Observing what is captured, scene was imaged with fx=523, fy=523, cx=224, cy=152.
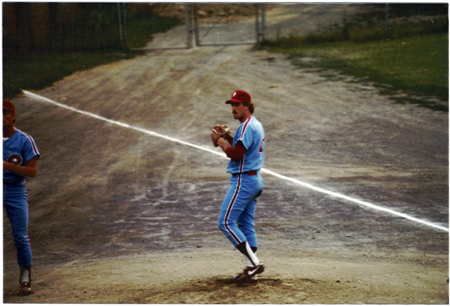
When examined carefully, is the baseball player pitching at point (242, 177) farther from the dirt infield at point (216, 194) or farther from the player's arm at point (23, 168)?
the player's arm at point (23, 168)

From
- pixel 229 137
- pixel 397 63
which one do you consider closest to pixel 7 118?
pixel 229 137

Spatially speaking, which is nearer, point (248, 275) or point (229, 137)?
point (248, 275)

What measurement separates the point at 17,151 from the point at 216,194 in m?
5.27

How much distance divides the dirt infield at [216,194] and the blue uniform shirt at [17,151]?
1.37 metres

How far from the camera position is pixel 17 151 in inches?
222

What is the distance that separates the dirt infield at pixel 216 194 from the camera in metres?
6.08

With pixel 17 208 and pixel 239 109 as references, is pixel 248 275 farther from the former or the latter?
pixel 17 208

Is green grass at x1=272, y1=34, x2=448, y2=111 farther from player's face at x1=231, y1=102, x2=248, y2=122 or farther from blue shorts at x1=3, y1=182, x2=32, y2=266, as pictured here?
blue shorts at x1=3, y1=182, x2=32, y2=266

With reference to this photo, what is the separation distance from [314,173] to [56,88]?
10949 millimetres

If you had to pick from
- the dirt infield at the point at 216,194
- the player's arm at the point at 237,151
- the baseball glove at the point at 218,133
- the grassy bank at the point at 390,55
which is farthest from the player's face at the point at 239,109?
the grassy bank at the point at 390,55

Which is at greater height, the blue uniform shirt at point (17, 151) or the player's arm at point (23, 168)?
the blue uniform shirt at point (17, 151)

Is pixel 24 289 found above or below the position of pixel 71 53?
below

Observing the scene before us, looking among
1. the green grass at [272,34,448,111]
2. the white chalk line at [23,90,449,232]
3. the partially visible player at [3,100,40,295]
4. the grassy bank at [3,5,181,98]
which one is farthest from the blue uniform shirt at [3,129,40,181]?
the green grass at [272,34,448,111]

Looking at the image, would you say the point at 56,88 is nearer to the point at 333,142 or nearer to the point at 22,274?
the point at 333,142
